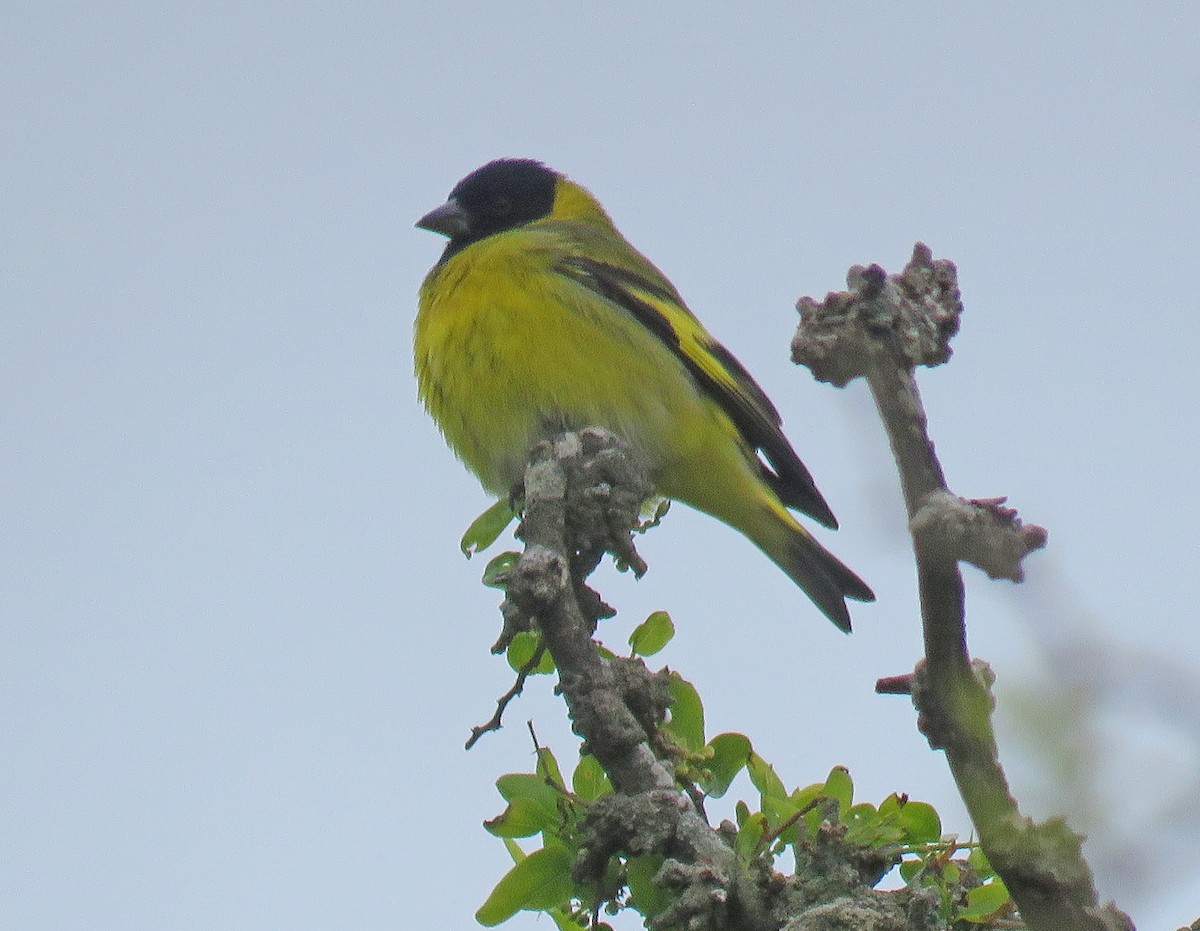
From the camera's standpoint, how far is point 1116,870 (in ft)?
3.38

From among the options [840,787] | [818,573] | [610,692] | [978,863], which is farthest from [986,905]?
[818,573]

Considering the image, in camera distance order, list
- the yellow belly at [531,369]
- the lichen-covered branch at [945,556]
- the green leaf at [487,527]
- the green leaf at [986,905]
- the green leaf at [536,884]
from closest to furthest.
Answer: the lichen-covered branch at [945,556] → the green leaf at [986,905] → the green leaf at [536,884] → the green leaf at [487,527] → the yellow belly at [531,369]

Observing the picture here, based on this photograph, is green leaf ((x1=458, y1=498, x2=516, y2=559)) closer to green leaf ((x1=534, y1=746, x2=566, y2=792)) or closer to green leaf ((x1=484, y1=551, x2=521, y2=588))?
green leaf ((x1=484, y1=551, x2=521, y2=588))

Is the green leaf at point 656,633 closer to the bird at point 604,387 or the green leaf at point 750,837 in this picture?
the green leaf at point 750,837

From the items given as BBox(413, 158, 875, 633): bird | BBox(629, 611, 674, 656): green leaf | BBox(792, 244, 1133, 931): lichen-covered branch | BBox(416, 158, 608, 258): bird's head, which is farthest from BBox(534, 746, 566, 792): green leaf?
BBox(416, 158, 608, 258): bird's head

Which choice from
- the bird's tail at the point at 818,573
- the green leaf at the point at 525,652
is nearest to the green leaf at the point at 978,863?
the green leaf at the point at 525,652

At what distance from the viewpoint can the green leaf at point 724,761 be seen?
275 centimetres

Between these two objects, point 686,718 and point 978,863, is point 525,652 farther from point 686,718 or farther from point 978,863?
point 978,863

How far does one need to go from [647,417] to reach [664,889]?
2.44 metres

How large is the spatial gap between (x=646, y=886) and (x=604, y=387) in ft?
7.87

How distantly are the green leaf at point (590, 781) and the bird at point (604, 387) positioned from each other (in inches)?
71.8

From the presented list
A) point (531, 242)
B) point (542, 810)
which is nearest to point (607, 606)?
point (542, 810)

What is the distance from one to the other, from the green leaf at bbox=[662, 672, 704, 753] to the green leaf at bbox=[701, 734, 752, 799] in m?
0.03

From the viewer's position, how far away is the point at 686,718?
277cm
